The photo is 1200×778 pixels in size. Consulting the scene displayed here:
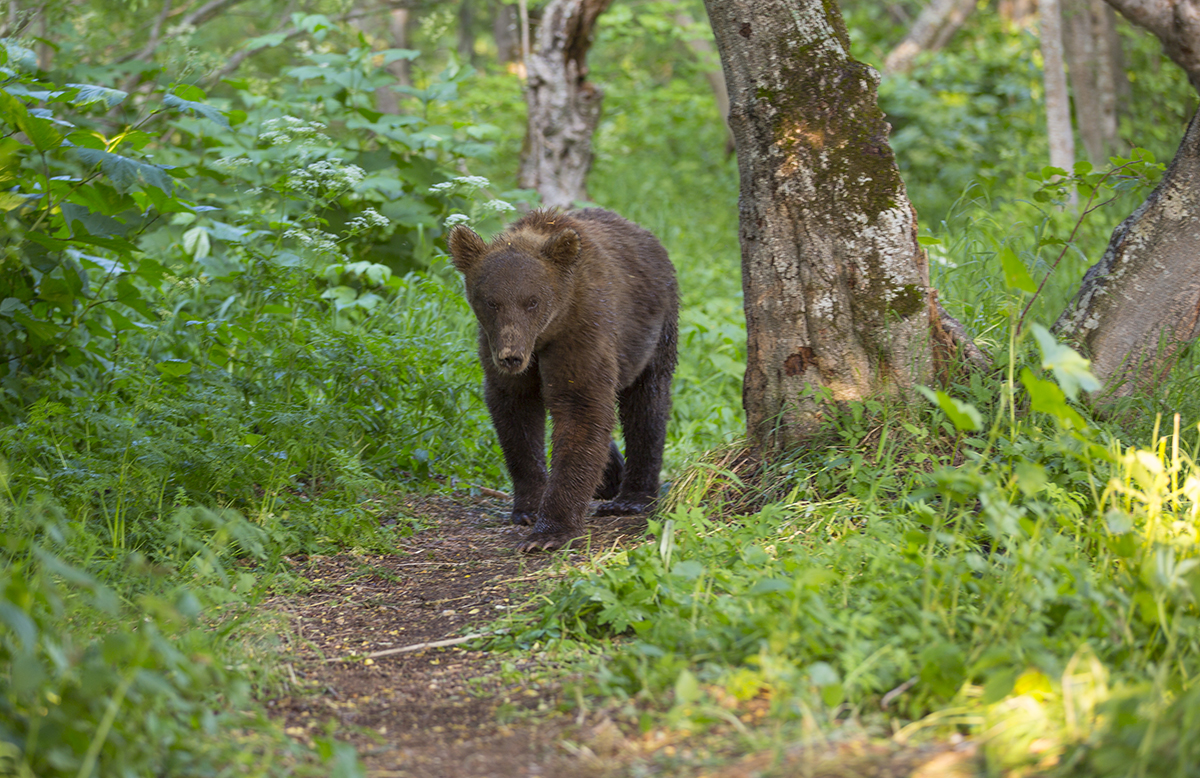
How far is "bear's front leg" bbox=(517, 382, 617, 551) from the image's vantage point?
14.9ft

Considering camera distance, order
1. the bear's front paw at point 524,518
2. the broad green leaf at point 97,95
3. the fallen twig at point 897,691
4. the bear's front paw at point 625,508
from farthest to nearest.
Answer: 1. the bear's front paw at point 625,508
2. the bear's front paw at point 524,518
3. the broad green leaf at point 97,95
4. the fallen twig at point 897,691

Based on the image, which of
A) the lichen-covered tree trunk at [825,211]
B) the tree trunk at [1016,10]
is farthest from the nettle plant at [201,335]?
the tree trunk at [1016,10]

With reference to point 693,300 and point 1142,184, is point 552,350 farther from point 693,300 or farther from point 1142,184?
point 693,300

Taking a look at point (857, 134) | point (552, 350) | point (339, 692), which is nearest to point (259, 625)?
point (339, 692)

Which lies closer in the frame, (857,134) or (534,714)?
(534,714)

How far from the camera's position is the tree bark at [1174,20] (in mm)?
4492

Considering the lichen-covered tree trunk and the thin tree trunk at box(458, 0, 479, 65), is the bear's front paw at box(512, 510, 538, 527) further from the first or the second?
the thin tree trunk at box(458, 0, 479, 65)

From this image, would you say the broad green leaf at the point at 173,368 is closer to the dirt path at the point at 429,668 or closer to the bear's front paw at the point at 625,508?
the dirt path at the point at 429,668

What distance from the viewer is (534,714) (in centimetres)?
281

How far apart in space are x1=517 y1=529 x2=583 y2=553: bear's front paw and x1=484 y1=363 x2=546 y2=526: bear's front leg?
495 mm

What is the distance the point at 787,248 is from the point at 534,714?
2.47 meters

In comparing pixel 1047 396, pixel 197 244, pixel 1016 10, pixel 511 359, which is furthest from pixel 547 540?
pixel 1016 10

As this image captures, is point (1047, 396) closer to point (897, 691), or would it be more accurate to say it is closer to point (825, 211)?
point (897, 691)

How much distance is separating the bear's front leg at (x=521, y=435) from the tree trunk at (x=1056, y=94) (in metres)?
6.51
